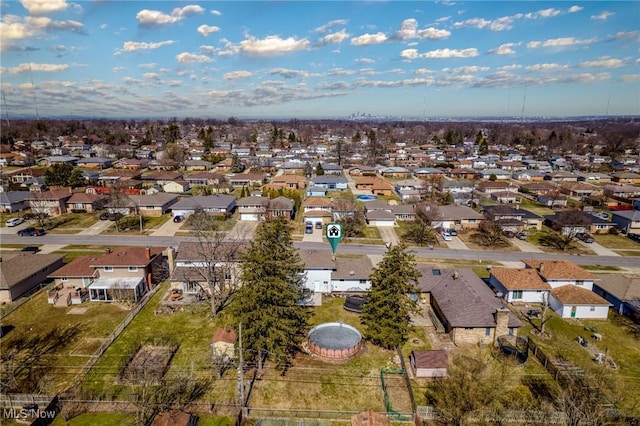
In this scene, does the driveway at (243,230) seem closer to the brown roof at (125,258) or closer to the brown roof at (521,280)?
the brown roof at (125,258)

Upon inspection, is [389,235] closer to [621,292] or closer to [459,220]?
[459,220]

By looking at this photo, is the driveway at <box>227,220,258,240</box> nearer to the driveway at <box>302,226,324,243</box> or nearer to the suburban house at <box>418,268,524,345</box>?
the driveway at <box>302,226,324,243</box>

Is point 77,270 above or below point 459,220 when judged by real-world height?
above

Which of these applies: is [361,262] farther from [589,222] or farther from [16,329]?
[589,222]

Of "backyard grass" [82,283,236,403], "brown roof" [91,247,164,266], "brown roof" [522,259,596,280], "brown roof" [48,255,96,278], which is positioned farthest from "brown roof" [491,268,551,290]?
"brown roof" [48,255,96,278]

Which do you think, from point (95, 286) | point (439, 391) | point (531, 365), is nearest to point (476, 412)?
point (439, 391)

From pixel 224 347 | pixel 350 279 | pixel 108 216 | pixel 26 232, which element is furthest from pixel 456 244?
pixel 26 232
